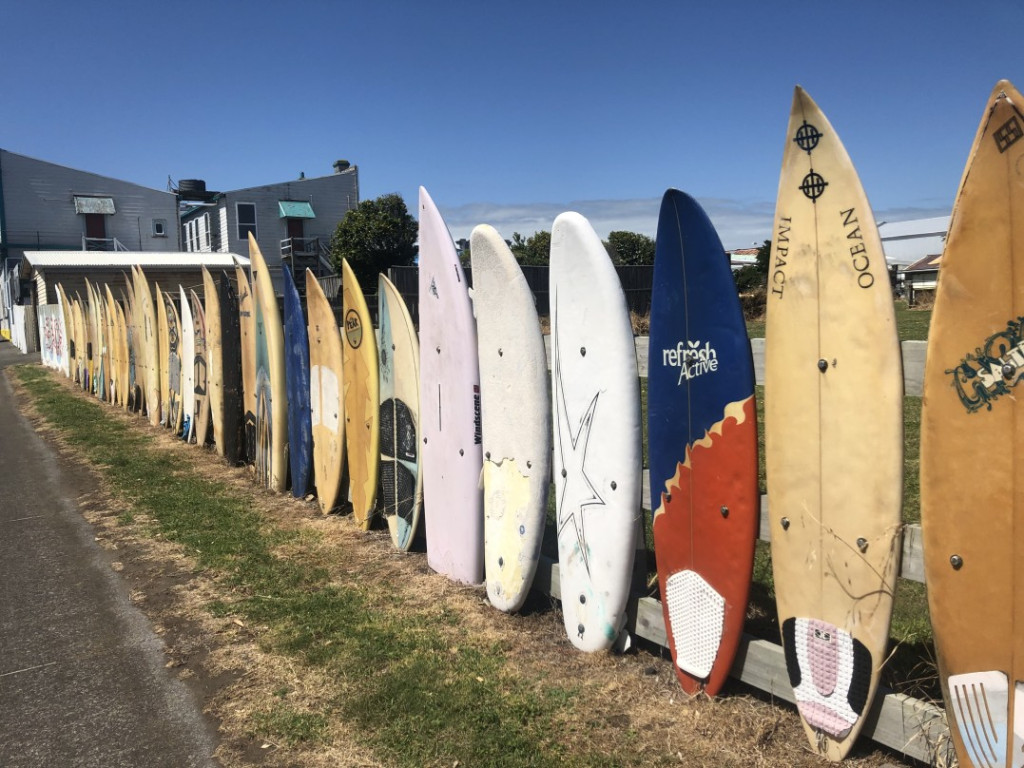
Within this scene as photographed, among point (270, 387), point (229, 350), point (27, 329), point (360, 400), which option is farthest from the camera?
point (27, 329)

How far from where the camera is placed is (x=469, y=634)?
10.5 ft

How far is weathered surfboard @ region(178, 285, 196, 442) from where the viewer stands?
7.88 meters

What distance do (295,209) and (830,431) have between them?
130 feet

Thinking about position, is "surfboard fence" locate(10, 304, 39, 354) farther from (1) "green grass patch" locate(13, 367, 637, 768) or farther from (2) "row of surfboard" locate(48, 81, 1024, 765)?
(2) "row of surfboard" locate(48, 81, 1024, 765)

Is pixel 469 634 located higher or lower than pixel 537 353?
lower

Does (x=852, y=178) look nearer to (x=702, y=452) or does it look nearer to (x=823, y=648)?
(x=702, y=452)

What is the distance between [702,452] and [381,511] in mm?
2651

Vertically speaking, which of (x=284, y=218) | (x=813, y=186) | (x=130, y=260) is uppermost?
(x=284, y=218)

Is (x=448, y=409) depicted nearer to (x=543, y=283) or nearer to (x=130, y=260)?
(x=543, y=283)

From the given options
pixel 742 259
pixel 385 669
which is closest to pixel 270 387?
pixel 385 669

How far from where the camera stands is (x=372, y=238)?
3566 centimetres

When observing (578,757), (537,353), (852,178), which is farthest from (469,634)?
(852,178)

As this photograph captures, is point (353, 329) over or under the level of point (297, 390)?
over

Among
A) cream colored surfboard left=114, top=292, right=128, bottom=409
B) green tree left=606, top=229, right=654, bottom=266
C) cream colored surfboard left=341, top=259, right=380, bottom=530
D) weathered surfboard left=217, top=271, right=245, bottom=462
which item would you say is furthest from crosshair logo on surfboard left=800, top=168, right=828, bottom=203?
green tree left=606, top=229, right=654, bottom=266
